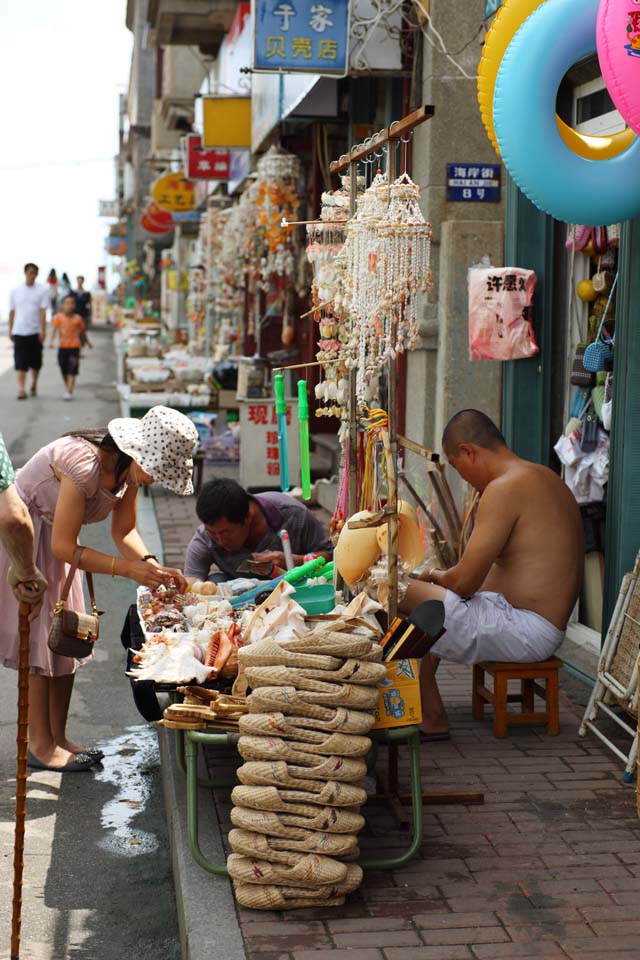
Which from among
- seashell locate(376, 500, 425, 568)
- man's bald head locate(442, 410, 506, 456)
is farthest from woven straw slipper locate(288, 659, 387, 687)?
man's bald head locate(442, 410, 506, 456)

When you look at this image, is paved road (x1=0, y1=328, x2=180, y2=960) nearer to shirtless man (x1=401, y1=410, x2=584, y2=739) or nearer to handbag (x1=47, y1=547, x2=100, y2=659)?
handbag (x1=47, y1=547, x2=100, y2=659)

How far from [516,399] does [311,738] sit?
3955mm

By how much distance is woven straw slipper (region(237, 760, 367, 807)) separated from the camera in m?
3.70

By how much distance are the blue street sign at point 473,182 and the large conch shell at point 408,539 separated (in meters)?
4.28

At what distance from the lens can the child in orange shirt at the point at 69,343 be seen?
67.7ft

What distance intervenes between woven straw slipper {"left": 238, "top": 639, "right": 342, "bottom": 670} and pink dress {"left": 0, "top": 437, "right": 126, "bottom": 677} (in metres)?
1.62

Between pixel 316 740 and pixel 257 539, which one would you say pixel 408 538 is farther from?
pixel 257 539

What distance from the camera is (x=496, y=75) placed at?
5.45 meters

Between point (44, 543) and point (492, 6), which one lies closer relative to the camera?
point (44, 543)

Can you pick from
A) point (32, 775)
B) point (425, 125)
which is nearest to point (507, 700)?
point (32, 775)

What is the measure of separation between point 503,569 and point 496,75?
2.23m

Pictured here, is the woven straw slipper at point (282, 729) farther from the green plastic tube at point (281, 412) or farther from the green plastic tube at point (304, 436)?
the green plastic tube at point (281, 412)

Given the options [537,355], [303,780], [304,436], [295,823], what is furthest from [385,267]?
[537,355]

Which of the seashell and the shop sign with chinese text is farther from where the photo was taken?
the shop sign with chinese text
